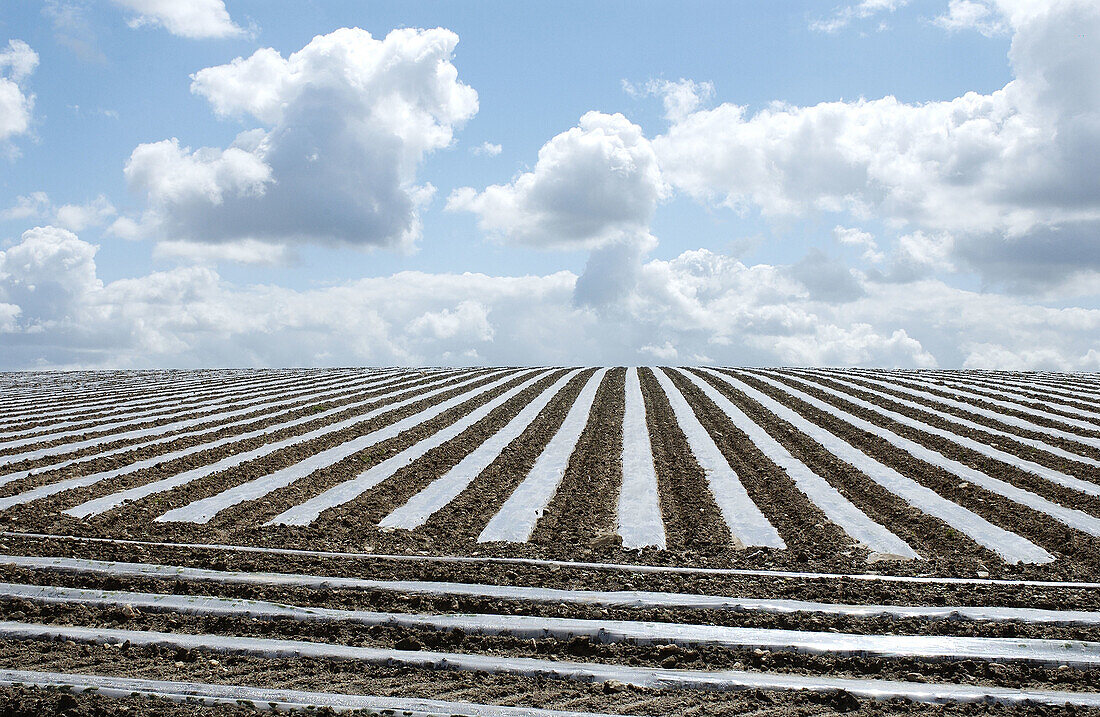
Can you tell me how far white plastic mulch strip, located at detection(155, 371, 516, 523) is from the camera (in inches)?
252

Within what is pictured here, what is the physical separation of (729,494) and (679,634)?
3.24 metres

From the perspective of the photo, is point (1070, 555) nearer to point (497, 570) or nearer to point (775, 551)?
point (775, 551)

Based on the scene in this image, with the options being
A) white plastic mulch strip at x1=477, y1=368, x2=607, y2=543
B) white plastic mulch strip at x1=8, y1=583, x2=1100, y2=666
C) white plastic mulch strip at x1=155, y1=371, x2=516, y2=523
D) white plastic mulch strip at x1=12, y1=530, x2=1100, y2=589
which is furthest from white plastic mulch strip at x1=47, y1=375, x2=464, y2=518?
white plastic mulch strip at x1=477, y1=368, x2=607, y2=543

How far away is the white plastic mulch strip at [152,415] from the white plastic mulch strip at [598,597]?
6662mm

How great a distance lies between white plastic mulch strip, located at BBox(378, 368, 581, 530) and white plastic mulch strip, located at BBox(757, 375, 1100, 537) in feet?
15.9

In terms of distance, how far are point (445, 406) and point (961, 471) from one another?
27.1 feet

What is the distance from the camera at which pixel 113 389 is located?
59.5 feet

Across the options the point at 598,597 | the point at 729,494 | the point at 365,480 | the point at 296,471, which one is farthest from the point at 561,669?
the point at 296,471

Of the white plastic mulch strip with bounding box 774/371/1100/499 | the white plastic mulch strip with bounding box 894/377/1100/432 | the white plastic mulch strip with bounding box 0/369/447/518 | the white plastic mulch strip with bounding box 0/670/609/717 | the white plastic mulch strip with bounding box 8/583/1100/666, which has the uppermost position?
the white plastic mulch strip with bounding box 894/377/1100/432

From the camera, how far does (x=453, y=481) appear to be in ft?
24.4

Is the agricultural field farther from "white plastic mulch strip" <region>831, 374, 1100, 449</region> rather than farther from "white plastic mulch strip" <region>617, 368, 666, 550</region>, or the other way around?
"white plastic mulch strip" <region>831, 374, 1100, 449</region>

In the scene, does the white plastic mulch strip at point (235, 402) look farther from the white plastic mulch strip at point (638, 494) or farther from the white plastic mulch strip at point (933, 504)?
the white plastic mulch strip at point (933, 504)

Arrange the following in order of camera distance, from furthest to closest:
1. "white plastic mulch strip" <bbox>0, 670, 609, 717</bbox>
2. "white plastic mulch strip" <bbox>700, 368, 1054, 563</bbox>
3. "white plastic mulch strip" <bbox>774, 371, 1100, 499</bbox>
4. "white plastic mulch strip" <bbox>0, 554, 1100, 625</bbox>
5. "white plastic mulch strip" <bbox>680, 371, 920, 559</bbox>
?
"white plastic mulch strip" <bbox>774, 371, 1100, 499</bbox> < "white plastic mulch strip" <bbox>680, 371, 920, 559</bbox> < "white plastic mulch strip" <bbox>700, 368, 1054, 563</bbox> < "white plastic mulch strip" <bbox>0, 554, 1100, 625</bbox> < "white plastic mulch strip" <bbox>0, 670, 609, 717</bbox>

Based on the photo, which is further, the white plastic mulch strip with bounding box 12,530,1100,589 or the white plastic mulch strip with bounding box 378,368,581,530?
the white plastic mulch strip with bounding box 378,368,581,530
